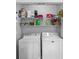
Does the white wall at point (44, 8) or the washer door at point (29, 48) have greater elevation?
the white wall at point (44, 8)

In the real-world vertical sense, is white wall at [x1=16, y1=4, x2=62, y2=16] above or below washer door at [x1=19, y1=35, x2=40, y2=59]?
above

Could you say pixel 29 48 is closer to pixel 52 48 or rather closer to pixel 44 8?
pixel 52 48

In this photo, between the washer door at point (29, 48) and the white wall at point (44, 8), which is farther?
the white wall at point (44, 8)

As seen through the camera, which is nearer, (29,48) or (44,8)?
(29,48)

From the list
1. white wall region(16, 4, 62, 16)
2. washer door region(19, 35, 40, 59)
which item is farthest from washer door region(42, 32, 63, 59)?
white wall region(16, 4, 62, 16)

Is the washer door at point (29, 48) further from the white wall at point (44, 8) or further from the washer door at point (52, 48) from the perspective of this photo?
Result: the white wall at point (44, 8)

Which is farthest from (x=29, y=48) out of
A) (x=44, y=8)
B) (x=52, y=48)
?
(x=44, y=8)

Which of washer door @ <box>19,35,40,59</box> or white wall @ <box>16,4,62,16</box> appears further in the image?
white wall @ <box>16,4,62,16</box>

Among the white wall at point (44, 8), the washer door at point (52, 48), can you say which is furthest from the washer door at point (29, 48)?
the white wall at point (44, 8)

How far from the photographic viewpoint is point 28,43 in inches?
165

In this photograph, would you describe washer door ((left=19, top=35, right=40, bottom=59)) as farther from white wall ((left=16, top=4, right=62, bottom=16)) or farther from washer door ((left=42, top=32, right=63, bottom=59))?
white wall ((left=16, top=4, right=62, bottom=16))

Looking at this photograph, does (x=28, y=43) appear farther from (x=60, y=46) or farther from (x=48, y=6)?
(x=48, y=6)
